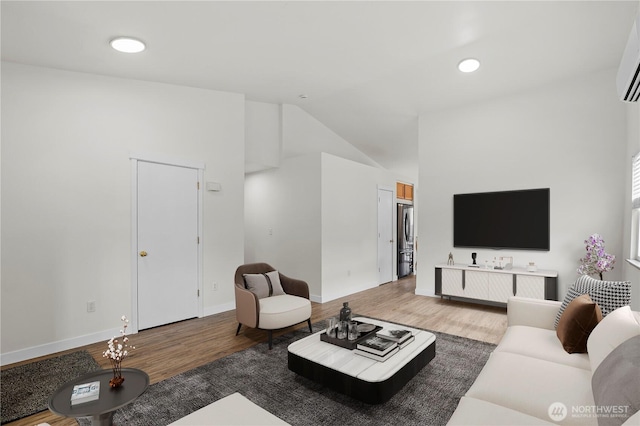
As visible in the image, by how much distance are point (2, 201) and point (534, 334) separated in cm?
467

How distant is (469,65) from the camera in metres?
3.92

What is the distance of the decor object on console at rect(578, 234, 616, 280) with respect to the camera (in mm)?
3867

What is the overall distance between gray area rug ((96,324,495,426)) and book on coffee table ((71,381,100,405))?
519 millimetres

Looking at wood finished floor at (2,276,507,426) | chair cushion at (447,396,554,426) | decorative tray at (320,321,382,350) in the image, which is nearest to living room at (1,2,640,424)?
wood finished floor at (2,276,507,426)

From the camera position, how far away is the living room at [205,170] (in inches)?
125

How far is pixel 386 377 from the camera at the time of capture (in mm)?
2094

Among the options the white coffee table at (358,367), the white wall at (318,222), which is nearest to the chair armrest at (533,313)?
the white coffee table at (358,367)

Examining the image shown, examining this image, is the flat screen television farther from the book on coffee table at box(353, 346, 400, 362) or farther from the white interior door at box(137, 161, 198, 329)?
the white interior door at box(137, 161, 198, 329)

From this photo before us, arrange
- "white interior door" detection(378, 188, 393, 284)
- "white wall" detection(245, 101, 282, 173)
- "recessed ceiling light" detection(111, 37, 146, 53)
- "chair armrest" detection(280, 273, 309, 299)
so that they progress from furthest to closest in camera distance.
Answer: "white interior door" detection(378, 188, 393, 284) → "white wall" detection(245, 101, 282, 173) → "chair armrest" detection(280, 273, 309, 299) → "recessed ceiling light" detection(111, 37, 146, 53)

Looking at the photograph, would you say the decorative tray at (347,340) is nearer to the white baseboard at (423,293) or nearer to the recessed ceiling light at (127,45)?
the white baseboard at (423,293)

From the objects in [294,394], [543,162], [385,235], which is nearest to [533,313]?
[294,394]

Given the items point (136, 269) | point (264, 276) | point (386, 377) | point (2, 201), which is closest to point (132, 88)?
point (2, 201)

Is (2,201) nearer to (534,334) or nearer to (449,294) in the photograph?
(534,334)

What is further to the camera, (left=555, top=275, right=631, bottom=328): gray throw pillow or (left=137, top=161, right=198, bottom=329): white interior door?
(left=137, top=161, right=198, bottom=329): white interior door
